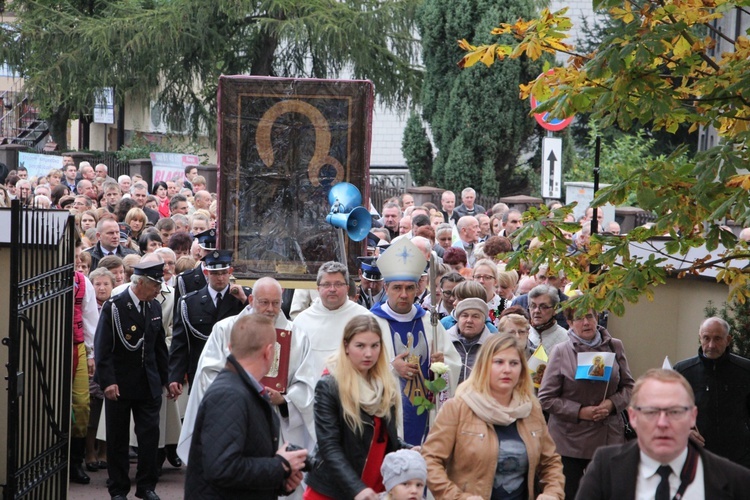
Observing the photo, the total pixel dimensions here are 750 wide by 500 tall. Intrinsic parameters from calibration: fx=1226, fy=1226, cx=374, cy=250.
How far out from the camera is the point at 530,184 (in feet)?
101

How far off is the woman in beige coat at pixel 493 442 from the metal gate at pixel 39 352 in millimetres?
2478

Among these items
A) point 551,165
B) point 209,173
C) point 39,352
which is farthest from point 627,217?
point 39,352

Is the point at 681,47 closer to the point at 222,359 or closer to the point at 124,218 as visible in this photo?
the point at 222,359

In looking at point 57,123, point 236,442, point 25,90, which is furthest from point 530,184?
point 236,442

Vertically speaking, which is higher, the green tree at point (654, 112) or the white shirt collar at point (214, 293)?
the green tree at point (654, 112)

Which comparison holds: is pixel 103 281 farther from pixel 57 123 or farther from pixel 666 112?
pixel 57 123

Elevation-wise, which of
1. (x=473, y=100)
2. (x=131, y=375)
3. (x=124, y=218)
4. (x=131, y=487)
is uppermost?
(x=473, y=100)

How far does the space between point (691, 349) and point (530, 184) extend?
20649mm

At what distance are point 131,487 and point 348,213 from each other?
9.64 feet

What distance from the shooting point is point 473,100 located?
1171 inches

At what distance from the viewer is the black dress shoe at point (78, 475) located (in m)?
10.3

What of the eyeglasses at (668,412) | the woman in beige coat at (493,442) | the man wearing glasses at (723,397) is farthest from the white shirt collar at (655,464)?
the man wearing glasses at (723,397)

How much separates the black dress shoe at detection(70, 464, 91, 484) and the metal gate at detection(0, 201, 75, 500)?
7.80 ft

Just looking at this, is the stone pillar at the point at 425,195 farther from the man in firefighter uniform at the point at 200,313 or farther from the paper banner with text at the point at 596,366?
the paper banner with text at the point at 596,366
